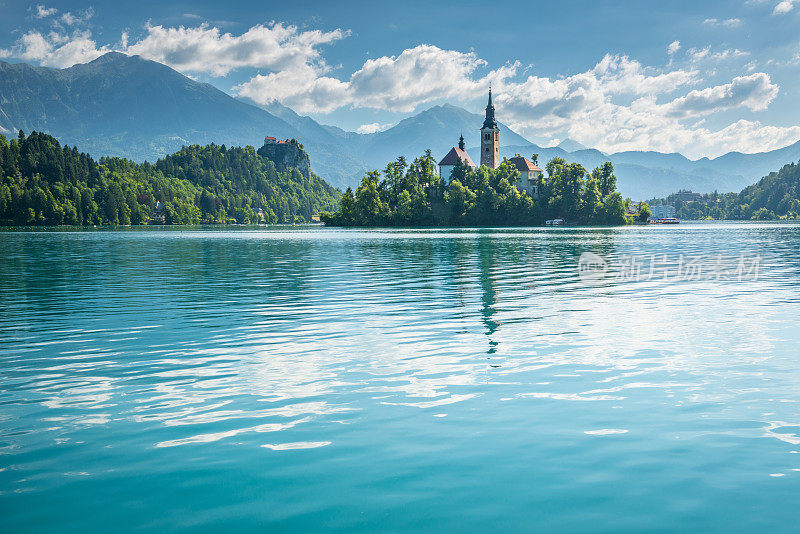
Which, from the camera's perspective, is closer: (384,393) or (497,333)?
(384,393)

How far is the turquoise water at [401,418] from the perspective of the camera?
7.82m

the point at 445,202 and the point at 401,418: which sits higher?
the point at 445,202

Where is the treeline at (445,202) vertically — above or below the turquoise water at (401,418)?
above

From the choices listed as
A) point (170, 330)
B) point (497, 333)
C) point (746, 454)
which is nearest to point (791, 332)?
point (497, 333)

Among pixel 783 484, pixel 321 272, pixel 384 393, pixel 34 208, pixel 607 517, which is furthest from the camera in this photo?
pixel 34 208

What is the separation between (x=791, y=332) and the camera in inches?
779

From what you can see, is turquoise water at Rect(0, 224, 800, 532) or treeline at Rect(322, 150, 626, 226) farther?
treeline at Rect(322, 150, 626, 226)

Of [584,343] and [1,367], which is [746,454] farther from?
[1,367]

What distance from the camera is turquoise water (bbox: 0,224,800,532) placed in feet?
25.6

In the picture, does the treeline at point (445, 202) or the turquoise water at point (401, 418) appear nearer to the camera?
the turquoise water at point (401, 418)

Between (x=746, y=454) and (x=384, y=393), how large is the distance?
653 centimetres

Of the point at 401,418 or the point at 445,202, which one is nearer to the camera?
the point at 401,418

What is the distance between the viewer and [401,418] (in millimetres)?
11312

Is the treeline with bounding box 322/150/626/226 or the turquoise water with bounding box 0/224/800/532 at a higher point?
the treeline with bounding box 322/150/626/226
